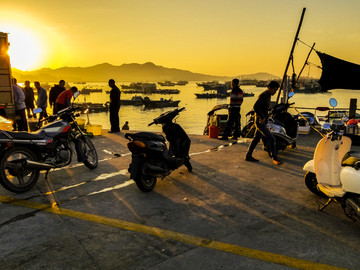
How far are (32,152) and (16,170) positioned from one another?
40 centimetres

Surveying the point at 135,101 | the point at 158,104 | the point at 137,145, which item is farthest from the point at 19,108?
the point at 135,101

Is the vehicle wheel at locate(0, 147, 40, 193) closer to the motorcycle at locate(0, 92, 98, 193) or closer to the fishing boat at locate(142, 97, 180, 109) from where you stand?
the motorcycle at locate(0, 92, 98, 193)

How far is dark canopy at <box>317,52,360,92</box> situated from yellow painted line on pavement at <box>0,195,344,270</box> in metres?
5.90

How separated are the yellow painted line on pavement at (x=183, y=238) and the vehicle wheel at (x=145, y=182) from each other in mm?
975

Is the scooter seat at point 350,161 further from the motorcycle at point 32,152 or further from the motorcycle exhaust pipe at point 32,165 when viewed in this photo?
the motorcycle exhaust pipe at point 32,165

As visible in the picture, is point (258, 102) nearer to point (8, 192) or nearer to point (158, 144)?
point (158, 144)

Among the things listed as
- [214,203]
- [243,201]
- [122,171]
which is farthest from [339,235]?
[122,171]

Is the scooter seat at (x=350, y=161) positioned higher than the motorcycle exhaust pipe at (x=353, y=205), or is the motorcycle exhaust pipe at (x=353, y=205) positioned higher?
the scooter seat at (x=350, y=161)

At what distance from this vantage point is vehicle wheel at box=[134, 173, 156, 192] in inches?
188

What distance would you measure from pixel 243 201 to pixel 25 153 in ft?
12.6

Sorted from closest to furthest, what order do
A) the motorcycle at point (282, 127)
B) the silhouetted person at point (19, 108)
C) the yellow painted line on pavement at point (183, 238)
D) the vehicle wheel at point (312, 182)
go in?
1. the yellow painted line on pavement at point (183, 238)
2. the vehicle wheel at point (312, 182)
3. the motorcycle at point (282, 127)
4. the silhouetted person at point (19, 108)

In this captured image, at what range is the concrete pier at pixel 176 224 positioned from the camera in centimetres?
299

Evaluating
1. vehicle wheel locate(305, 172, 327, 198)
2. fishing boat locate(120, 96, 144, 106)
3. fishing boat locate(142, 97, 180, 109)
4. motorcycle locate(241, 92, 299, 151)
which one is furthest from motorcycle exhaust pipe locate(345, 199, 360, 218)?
fishing boat locate(120, 96, 144, 106)

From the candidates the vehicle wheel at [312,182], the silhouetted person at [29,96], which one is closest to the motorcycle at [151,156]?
the vehicle wheel at [312,182]
